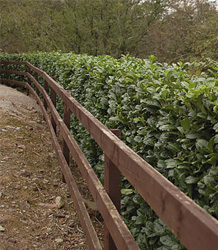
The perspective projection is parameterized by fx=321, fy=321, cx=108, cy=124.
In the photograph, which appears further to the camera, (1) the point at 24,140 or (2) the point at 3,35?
(2) the point at 3,35

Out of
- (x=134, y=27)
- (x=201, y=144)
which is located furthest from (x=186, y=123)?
(x=134, y=27)

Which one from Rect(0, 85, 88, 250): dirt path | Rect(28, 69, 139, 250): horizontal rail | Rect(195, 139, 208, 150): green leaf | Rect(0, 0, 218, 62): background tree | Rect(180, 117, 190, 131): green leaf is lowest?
Rect(0, 85, 88, 250): dirt path

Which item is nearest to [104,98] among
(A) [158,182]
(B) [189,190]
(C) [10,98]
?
(B) [189,190]

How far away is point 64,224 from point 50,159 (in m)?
2.06

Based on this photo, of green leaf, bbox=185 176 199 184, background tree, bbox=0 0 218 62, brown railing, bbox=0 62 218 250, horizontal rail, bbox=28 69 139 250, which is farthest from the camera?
background tree, bbox=0 0 218 62

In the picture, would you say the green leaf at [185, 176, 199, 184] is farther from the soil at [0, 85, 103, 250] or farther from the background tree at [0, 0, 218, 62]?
the background tree at [0, 0, 218, 62]

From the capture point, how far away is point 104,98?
13.0ft

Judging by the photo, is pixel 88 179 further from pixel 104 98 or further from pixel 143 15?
pixel 143 15

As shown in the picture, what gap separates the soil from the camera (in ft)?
11.0

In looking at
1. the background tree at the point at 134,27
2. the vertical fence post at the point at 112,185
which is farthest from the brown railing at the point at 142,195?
the background tree at the point at 134,27

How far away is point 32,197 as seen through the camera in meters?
4.20

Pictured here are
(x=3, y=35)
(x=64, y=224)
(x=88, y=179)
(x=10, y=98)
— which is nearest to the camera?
(x=88, y=179)

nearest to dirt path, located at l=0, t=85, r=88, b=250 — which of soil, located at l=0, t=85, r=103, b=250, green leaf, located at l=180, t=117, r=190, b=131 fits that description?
soil, located at l=0, t=85, r=103, b=250

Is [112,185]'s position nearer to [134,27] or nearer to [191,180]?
[191,180]
